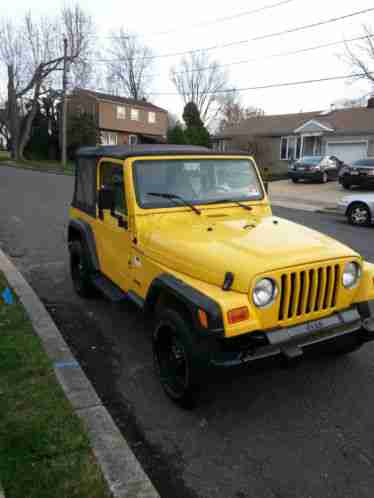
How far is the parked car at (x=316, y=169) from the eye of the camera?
886 inches

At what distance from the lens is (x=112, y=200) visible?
3854 millimetres

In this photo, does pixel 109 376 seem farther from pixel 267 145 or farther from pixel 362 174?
pixel 267 145

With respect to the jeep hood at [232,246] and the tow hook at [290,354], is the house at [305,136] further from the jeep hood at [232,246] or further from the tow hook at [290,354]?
the tow hook at [290,354]

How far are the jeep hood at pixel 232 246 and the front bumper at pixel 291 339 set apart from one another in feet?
1.23

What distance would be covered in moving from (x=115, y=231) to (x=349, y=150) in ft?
93.9

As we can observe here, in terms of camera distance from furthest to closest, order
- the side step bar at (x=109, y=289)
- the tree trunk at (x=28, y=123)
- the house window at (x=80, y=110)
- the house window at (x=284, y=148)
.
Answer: the house window at (x=80, y=110), the tree trunk at (x=28, y=123), the house window at (x=284, y=148), the side step bar at (x=109, y=289)

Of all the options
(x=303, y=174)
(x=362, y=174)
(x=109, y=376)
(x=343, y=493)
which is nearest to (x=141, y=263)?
(x=109, y=376)

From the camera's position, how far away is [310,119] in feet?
107

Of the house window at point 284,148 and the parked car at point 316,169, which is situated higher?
the house window at point 284,148

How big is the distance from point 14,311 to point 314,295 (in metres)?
3.41

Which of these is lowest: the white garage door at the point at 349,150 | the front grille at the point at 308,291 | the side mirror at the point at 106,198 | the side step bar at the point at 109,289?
the side step bar at the point at 109,289

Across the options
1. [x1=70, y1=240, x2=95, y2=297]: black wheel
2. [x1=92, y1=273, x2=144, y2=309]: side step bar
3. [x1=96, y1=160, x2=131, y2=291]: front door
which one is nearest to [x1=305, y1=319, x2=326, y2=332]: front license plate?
[x1=92, y1=273, x2=144, y2=309]: side step bar

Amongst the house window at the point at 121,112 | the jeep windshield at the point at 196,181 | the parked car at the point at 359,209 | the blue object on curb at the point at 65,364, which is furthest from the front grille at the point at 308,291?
the house window at the point at 121,112

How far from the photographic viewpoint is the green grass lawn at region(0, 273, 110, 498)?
7.77ft
